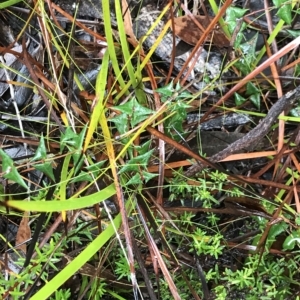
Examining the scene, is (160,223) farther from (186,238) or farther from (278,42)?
(278,42)

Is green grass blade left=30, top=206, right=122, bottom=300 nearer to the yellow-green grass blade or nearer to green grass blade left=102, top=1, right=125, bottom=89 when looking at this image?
the yellow-green grass blade

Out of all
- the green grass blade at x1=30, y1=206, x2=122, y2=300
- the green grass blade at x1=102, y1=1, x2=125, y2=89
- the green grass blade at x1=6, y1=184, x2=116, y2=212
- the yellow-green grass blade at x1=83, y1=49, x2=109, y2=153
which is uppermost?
the green grass blade at x1=102, y1=1, x2=125, y2=89

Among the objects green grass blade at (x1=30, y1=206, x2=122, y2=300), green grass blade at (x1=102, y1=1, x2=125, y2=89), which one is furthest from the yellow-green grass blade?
green grass blade at (x1=30, y1=206, x2=122, y2=300)

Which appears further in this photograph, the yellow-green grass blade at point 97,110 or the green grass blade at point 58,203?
the yellow-green grass blade at point 97,110

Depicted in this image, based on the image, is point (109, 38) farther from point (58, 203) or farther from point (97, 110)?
point (58, 203)

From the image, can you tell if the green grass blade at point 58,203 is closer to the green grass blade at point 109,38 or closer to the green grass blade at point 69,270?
the green grass blade at point 69,270

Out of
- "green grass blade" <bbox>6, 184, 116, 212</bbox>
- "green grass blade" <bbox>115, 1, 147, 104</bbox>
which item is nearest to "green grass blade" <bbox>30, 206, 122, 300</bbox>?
"green grass blade" <bbox>6, 184, 116, 212</bbox>

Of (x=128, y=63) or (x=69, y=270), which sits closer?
(x=69, y=270)

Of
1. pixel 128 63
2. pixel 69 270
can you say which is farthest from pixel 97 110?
pixel 69 270

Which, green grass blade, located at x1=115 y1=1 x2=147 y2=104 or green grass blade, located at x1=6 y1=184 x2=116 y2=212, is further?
green grass blade, located at x1=115 y1=1 x2=147 y2=104

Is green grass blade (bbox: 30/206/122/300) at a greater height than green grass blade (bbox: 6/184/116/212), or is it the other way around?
green grass blade (bbox: 6/184/116/212)

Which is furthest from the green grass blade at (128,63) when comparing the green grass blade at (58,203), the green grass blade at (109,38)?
the green grass blade at (58,203)

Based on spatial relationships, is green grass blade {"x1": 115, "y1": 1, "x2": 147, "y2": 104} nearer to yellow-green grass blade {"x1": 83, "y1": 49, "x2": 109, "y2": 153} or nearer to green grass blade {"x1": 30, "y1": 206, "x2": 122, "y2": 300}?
yellow-green grass blade {"x1": 83, "y1": 49, "x2": 109, "y2": 153}
